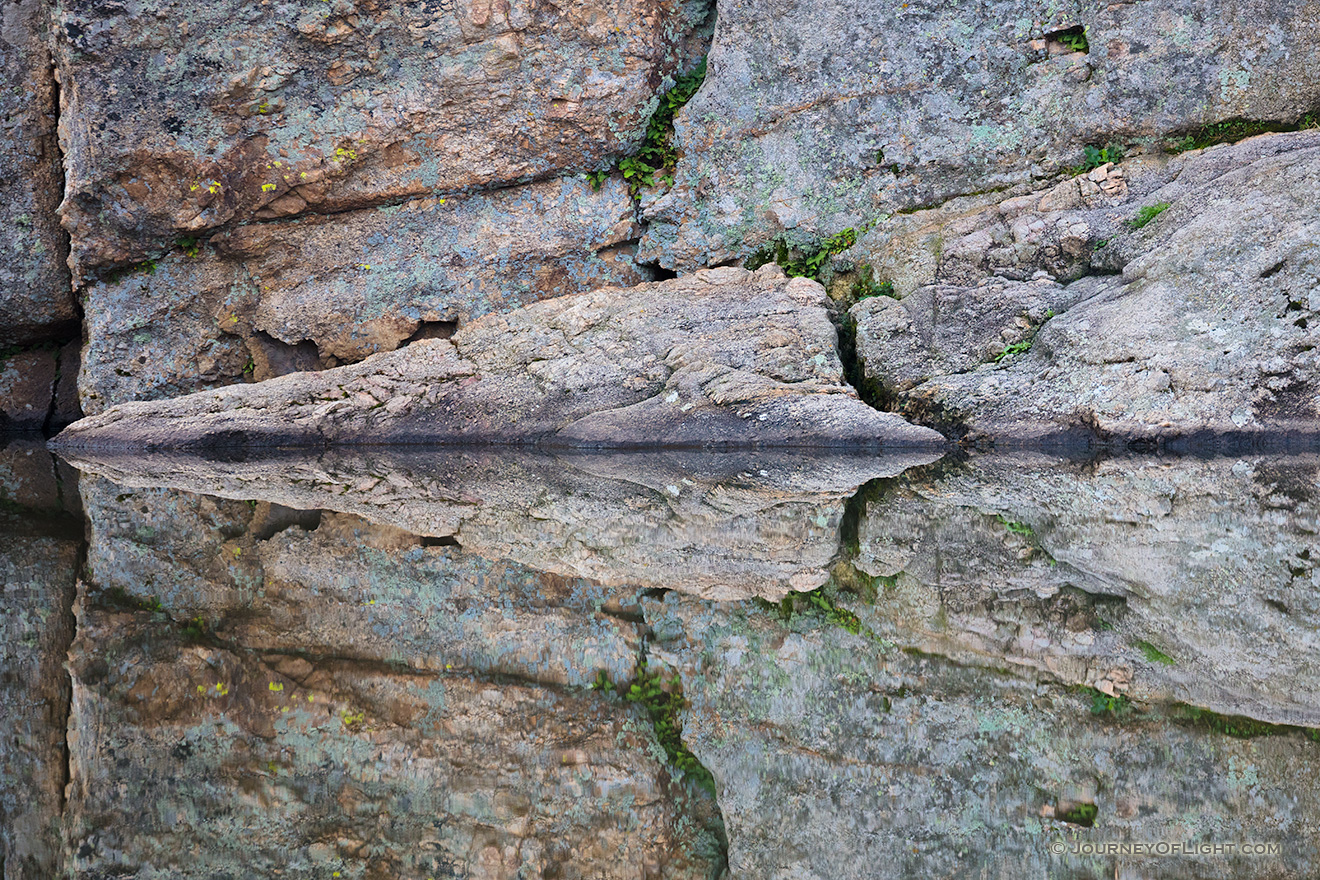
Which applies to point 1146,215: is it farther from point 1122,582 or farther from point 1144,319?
point 1122,582

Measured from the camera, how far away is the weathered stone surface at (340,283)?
1048 cm

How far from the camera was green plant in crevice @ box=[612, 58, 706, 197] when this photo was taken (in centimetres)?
1032

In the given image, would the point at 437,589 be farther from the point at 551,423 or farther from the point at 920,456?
the point at 551,423

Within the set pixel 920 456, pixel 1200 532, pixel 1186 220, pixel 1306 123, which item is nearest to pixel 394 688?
pixel 1200 532

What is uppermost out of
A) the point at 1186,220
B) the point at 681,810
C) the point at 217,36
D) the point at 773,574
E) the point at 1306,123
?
the point at 217,36

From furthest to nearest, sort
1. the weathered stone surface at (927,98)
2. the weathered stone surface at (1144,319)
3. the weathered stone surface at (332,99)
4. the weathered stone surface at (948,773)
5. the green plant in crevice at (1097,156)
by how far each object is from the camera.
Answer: the weathered stone surface at (332,99), the green plant in crevice at (1097,156), the weathered stone surface at (927,98), the weathered stone surface at (1144,319), the weathered stone surface at (948,773)

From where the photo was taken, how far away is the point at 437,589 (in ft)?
13.3

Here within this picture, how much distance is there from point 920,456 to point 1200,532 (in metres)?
3.40

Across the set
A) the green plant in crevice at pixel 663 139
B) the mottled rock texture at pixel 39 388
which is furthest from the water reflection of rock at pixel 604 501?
the mottled rock texture at pixel 39 388

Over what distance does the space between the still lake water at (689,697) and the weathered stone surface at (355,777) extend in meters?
0.01

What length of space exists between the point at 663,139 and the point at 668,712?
27.4 feet

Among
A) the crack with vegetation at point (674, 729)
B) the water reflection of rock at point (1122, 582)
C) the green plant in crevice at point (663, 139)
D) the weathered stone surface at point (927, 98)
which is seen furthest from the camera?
the green plant in crevice at point (663, 139)

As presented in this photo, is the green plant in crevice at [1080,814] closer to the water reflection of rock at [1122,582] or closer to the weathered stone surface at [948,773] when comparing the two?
the weathered stone surface at [948,773]

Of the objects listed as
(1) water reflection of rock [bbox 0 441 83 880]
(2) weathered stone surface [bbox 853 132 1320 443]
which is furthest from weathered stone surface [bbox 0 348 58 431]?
(2) weathered stone surface [bbox 853 132 1320 443]
